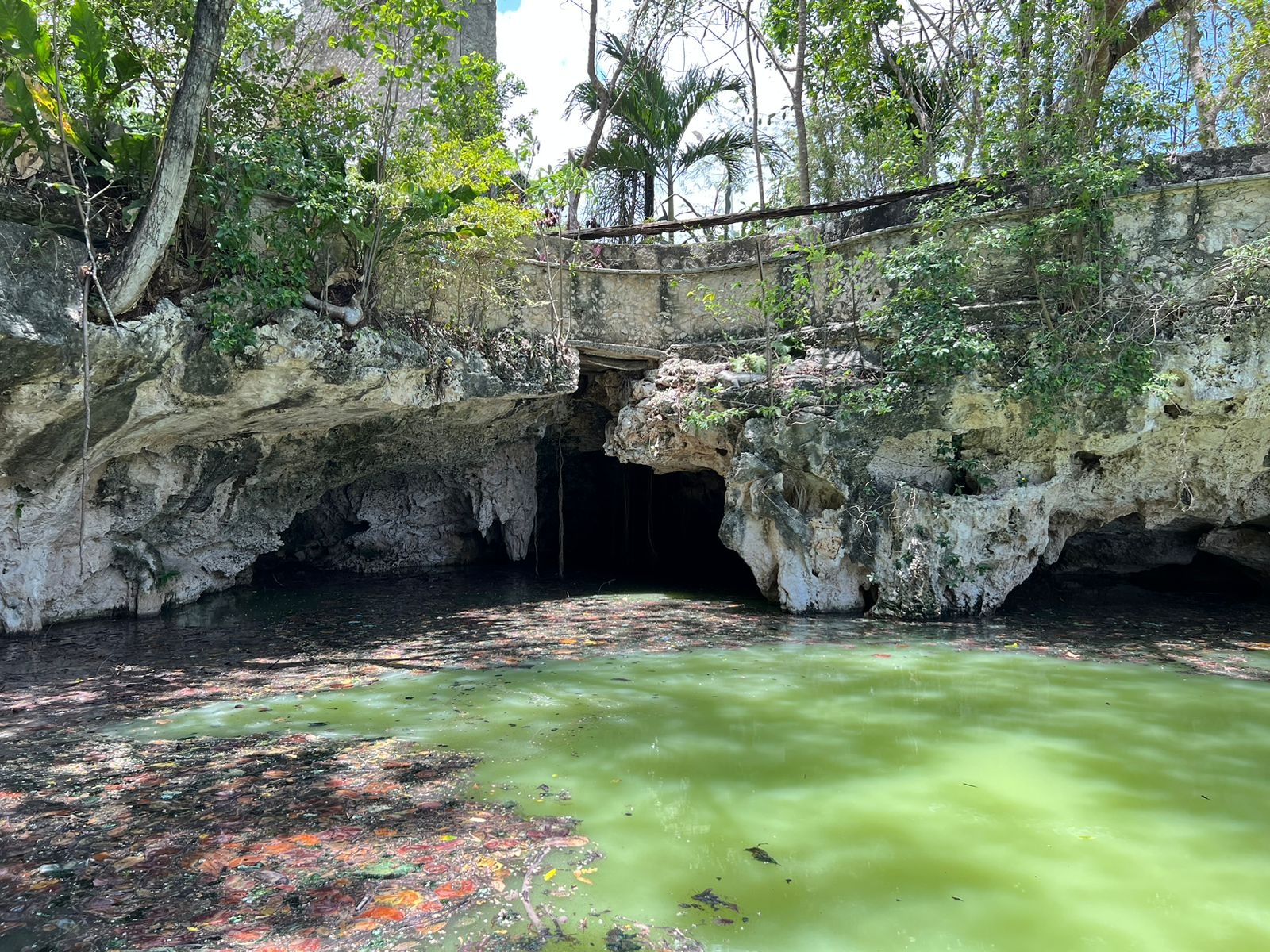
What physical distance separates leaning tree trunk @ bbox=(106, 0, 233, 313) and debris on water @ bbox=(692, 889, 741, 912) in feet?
20.6

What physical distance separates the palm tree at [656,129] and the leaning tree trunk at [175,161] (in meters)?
7.52

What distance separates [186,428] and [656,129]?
8726 mm

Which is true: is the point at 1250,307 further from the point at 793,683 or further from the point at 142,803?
the point at 142,803

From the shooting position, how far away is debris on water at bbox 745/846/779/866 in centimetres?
305

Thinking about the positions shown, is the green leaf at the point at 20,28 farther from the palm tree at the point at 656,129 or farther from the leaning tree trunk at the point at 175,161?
the palm tree at the point at 656,129

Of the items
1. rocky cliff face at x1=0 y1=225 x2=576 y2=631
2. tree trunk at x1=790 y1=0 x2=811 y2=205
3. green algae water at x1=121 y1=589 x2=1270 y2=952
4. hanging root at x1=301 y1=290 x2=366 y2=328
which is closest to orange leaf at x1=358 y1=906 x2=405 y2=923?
green algae water at x1=121 y1=589 x2=1270 y2=952

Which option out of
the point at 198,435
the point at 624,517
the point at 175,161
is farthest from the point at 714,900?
the point at 624,517

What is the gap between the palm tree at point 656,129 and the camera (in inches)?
511

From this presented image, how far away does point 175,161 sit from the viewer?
623cm

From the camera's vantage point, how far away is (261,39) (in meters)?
7.56

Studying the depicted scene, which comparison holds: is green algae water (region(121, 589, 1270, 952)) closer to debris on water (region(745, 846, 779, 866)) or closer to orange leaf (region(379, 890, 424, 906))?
debris on water (region(745, 846, 779, 866))

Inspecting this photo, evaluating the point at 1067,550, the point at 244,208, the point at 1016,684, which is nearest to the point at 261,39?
the point at 244,208

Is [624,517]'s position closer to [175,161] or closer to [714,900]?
[175,161]

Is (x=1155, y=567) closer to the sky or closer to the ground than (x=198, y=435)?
closer to the ground
